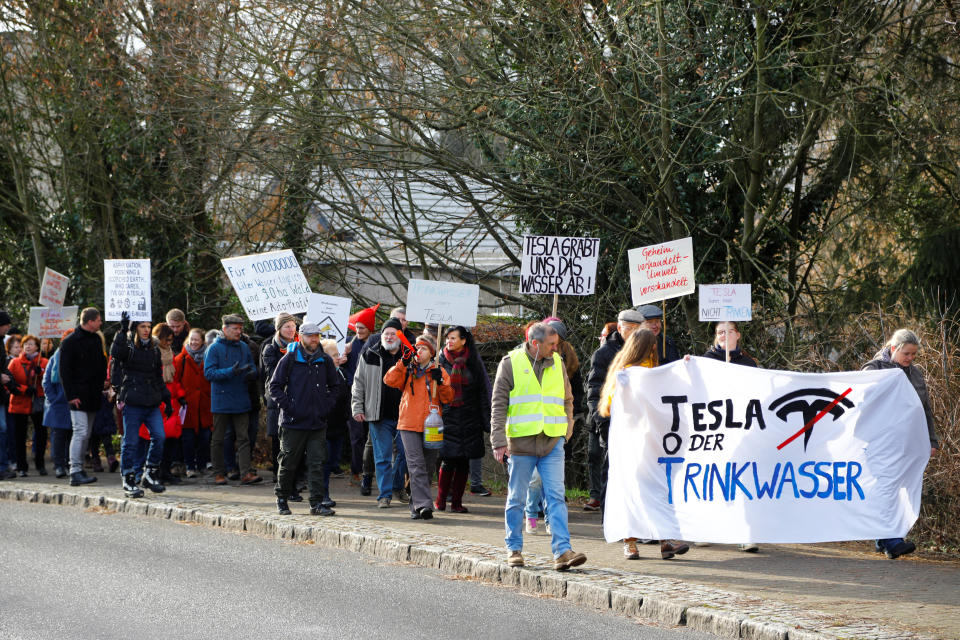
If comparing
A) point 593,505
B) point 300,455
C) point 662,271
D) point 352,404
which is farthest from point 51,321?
point 662,271

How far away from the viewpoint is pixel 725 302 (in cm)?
1152

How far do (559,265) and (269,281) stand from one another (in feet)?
13.6

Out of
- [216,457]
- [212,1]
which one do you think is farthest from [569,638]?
[212,1]

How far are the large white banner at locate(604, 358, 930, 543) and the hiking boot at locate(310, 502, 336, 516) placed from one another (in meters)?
3.59

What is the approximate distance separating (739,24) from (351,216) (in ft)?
19.5

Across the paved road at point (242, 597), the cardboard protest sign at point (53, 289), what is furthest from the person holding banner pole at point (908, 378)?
the cardboard protest sign at point (53, 289)

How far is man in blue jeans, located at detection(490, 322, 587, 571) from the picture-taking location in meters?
8.87

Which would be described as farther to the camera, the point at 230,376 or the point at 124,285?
the point at 124,285

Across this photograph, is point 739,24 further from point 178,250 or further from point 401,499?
point 178,250

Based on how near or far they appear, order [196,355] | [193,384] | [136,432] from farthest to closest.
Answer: [196,355] → [193,384] → [136,432]

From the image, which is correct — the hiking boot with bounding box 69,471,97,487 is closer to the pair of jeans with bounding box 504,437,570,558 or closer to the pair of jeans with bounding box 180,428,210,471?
the pair of jeans with bounding box 180,428,210,471

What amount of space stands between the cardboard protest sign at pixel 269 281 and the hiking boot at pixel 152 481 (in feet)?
8.21

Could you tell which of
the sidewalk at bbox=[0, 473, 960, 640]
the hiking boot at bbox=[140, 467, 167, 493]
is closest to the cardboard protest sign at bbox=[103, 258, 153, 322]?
the hiking boot at bbox=[140, 467, 167, 493]

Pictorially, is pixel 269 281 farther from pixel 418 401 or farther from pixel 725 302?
pixel 725 302
